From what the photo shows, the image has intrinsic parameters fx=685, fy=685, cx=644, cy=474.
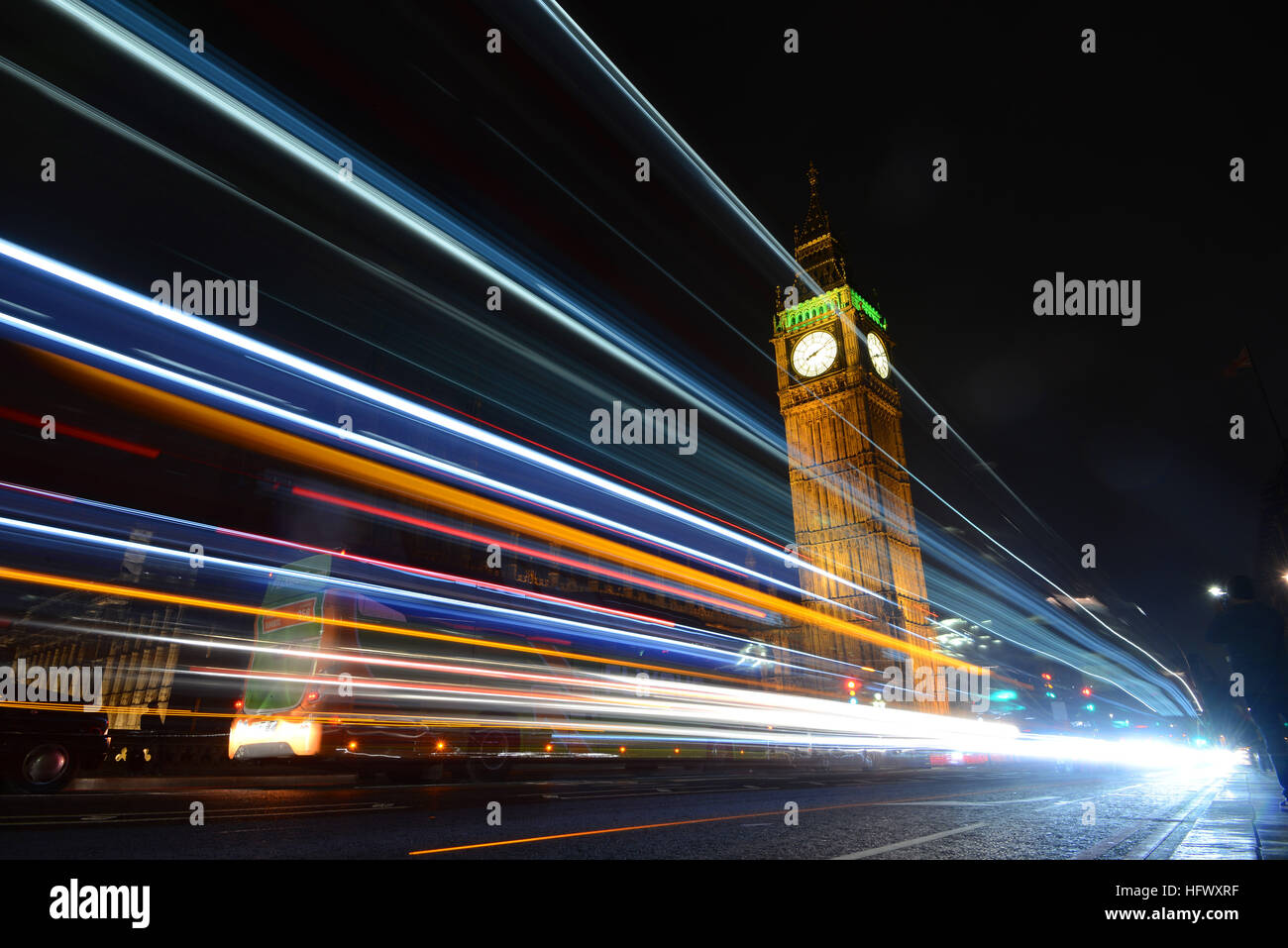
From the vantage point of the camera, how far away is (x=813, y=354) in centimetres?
6681

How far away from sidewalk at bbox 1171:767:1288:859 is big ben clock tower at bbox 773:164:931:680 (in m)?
48.2

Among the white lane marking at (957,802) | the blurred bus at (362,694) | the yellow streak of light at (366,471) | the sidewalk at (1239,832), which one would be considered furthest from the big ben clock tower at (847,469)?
Result: the sidewalk at (1239,832)

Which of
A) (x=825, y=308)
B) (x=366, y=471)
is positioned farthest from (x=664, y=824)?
(x=825, y=308)

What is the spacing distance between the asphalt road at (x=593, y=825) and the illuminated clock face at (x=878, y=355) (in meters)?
61.1

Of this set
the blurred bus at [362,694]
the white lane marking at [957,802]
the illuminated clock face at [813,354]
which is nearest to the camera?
the white lane marking at [957,802]

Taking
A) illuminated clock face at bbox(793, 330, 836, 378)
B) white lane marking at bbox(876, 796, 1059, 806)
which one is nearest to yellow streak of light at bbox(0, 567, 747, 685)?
white lane marking at bbox(876, 796, 1059, 806)

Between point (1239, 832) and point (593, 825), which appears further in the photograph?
point (593, 825)

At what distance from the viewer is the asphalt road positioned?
412 centimetres

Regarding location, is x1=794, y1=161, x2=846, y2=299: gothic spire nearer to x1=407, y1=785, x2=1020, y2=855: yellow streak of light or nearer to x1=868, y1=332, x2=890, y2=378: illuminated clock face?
x1=868, y1=332, x2=890, y2=378: illuminated clock face

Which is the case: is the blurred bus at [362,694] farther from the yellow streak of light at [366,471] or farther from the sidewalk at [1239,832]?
the sidewalk at [1239,832]

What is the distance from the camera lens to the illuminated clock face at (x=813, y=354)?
215 ft

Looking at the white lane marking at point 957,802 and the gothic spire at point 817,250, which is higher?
the gothic spire at point 817,250

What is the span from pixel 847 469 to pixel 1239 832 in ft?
190

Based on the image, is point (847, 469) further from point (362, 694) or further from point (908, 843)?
point (908, 843)
